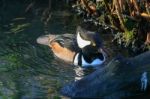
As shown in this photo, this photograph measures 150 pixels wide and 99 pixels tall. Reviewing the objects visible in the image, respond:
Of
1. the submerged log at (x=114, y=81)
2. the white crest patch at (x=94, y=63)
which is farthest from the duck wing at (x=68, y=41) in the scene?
the submerged log at (x=114, y=81)

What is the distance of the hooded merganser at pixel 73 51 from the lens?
9.98 m

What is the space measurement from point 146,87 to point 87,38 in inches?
84.3

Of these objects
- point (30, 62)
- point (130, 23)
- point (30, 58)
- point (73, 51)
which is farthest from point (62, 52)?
point (130, 23)

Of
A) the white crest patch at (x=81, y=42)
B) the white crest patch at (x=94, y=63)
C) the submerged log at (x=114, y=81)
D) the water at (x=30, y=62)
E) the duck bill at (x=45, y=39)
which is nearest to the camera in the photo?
the submerged log at (x=114, y=81)

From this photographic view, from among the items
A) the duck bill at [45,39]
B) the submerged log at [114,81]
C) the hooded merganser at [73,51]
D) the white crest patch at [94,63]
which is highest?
the duck bill at [45,39]

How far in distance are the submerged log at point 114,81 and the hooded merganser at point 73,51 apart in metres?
1.73

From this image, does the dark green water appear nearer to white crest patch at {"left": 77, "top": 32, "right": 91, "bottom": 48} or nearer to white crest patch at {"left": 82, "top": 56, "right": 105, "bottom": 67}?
white crest patch at {"left": 82, "top": 56, "right": 105, "bottom": 67}

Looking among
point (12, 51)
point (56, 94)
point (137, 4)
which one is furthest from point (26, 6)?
point (56, 94)

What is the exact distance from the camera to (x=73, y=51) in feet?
33.7

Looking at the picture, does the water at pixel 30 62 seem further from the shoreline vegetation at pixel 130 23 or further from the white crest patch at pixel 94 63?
the shoreline vegetation at pixel 130 23

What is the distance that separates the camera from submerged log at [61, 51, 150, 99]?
8078 millimetres

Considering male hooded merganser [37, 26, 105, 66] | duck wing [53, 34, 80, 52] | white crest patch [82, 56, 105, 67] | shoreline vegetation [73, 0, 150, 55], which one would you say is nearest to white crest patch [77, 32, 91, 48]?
male hooded merganser [37, 26, 105, 66]

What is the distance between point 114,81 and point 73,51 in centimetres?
229

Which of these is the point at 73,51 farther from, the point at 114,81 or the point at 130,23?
the point at 114,81
